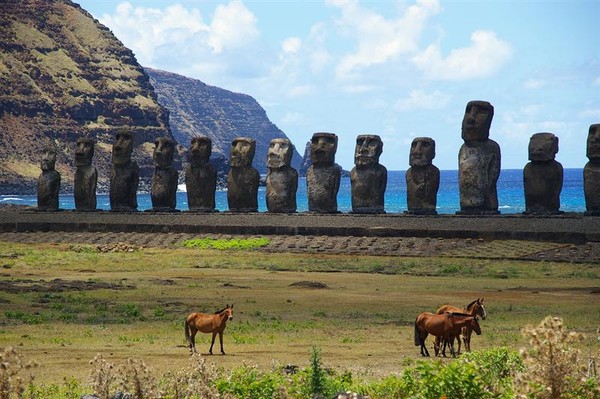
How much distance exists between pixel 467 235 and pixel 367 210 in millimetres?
4648

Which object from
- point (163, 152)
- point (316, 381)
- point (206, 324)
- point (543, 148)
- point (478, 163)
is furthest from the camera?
point (163, 152)

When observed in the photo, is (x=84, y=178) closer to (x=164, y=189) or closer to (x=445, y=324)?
(x=164, y=189)

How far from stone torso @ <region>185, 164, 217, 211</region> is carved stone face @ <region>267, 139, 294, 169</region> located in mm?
2234

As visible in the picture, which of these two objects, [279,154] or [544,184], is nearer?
[544,184]

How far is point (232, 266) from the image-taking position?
1145 inches

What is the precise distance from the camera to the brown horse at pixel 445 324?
49.2ft

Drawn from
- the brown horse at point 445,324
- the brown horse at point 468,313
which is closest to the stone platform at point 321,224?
the brown horse at point 468,313

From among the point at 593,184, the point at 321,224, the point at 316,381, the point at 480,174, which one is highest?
the point at 480,174

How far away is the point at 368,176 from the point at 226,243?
468cm

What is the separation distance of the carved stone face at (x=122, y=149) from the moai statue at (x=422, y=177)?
9977 millimetres

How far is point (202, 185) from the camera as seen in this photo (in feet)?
126

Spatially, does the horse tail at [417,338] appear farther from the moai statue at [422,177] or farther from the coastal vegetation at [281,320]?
the moai statue at [422,177]

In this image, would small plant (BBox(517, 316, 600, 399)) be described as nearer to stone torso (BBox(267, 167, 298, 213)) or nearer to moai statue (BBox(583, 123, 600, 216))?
moai statue (BBox(583, 123, 600, 216))

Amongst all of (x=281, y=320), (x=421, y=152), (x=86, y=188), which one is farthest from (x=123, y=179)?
(x=281, y=320)
